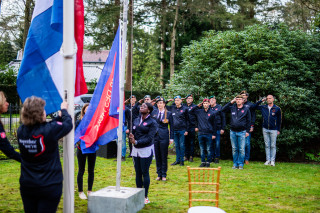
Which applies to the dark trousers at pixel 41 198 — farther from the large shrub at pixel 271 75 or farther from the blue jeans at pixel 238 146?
the large shrub at pixel 271 75

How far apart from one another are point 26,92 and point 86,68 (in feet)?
132

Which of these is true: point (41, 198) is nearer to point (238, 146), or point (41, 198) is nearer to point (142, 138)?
point (142, 138)

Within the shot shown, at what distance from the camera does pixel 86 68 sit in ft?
141

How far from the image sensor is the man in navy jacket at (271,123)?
Answer: 9.99 meters

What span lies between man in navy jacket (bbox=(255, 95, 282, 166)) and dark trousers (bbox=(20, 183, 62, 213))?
814 centimetres

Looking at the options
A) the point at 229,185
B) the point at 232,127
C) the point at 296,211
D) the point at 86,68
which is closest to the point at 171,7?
the point at 232,127

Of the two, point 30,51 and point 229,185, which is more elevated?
Answer: point 30,51

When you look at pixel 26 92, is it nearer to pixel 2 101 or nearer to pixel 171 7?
pixel 2 101

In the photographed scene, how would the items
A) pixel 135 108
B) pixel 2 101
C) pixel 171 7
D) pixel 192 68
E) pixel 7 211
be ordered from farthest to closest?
pixel 171 7 < pixel 192 68 < pixel 135 108 < pixel 7 211 < pixel 2 101

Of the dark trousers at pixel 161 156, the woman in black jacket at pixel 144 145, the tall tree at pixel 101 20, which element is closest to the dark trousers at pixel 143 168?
the woman in black jacket at pixel 144 145

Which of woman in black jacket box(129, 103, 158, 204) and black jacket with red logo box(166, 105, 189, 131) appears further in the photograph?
black jacket with red logo box(166, 105, 189, 131)

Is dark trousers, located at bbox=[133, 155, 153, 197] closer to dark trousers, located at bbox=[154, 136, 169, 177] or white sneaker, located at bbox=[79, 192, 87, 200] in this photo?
white sneaker, located at bbox=[79, 192, 87, 200]

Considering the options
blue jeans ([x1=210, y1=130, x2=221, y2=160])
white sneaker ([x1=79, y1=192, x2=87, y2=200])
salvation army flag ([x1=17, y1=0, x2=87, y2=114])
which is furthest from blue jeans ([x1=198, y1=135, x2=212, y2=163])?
salvation army flag ([x1=17, y1=0, x2=87, y2=114])

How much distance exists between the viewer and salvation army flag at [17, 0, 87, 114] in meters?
4.11
